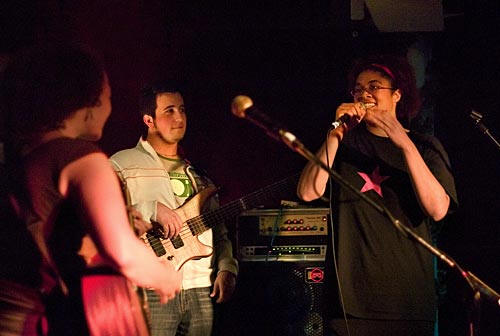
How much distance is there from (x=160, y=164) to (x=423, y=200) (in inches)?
71.1

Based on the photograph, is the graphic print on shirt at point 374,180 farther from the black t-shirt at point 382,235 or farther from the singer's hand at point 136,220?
the singer's hand at point 136,220

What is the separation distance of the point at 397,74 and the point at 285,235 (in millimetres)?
1394

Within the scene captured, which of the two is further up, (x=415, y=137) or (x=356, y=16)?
(x=356, y=16)

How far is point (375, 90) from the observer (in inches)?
124

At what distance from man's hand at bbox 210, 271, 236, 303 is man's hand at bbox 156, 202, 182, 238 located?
0.44 metres

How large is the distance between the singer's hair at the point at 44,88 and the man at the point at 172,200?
4.78 ft

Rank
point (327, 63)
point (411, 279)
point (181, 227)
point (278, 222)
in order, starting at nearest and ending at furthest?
1. point (411, 279)
2. point (181, 227)
3. point (278, 222)
4. point (327, 63)

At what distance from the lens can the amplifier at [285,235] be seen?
4.09m

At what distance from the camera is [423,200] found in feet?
9.39

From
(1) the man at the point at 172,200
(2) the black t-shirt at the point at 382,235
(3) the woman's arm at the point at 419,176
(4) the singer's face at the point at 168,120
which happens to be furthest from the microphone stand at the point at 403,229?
(4) the singer's face at the point at 168,120

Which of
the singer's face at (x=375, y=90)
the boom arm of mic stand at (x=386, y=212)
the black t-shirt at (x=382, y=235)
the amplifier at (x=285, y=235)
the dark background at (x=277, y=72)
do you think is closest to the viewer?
the boom arm of mic stand at (x=386, y=212)

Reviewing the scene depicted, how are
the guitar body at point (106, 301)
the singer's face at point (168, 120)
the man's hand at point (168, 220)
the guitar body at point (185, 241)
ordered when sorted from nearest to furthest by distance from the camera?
the guitar body at point (106, 301) < the man's hand at point (168, 220) < the guitar body at point (185, 241) < the singer's face at point (168, 120)

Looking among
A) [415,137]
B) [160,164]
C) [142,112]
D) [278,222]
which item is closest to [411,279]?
[415,137]

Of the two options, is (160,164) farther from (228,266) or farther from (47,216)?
(47,216)
